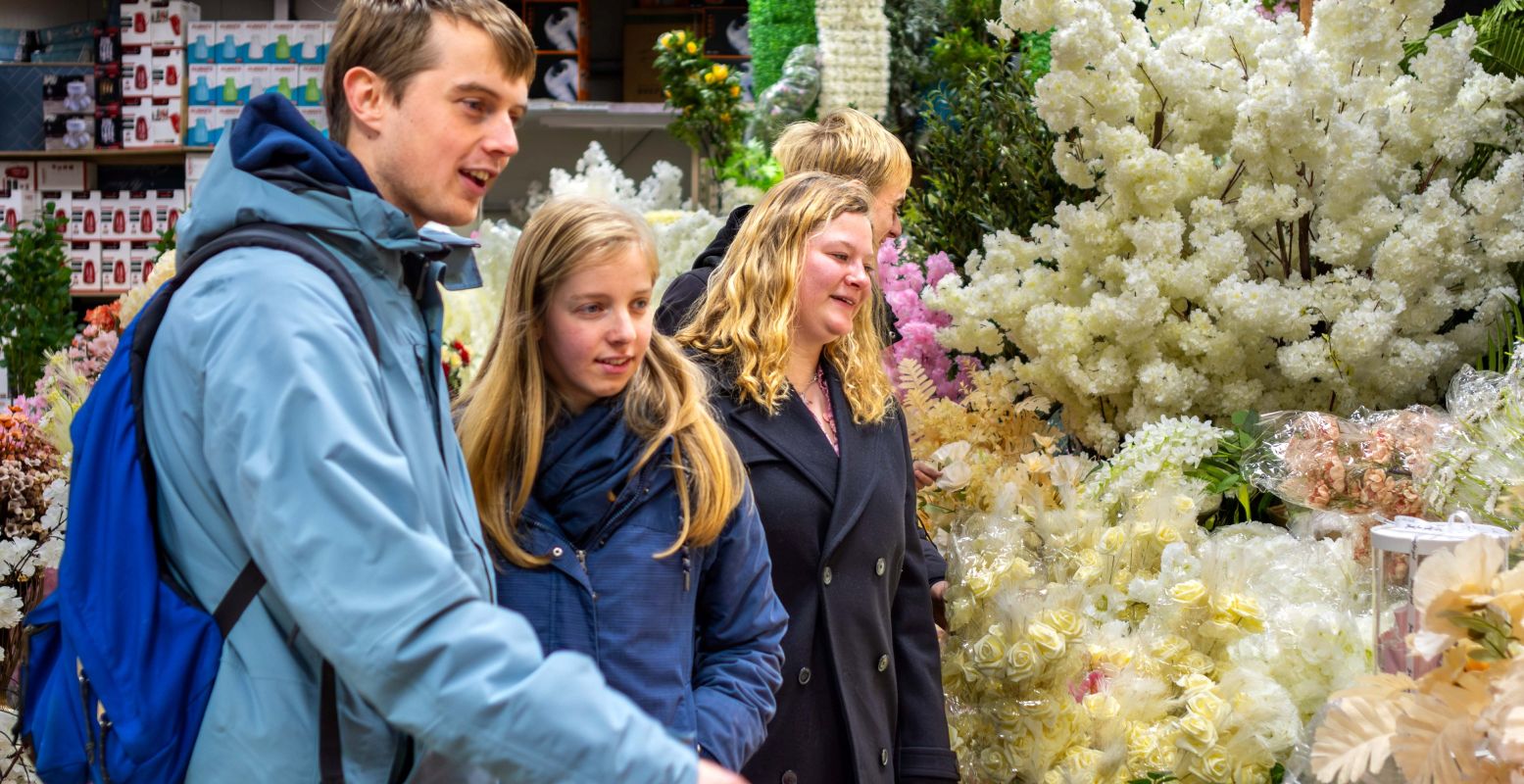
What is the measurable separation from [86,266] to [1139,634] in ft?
16.6

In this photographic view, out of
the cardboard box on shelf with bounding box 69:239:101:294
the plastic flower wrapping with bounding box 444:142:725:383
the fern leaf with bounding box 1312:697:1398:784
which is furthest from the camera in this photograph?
the cardboard box on shelf with bounding box 69:239:101:294

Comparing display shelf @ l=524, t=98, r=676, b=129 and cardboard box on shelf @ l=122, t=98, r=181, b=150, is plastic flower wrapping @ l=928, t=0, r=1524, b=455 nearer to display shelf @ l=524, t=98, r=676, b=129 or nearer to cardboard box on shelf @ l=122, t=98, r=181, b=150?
display shelf @ l=524, t=98, r=676, b=129

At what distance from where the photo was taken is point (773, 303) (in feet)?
5.91

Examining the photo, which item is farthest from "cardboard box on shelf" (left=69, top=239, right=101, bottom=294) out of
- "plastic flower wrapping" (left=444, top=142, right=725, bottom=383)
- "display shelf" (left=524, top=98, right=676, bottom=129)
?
"plastic flower wrapping" (left=444, top=142, right=725, bottom=383)

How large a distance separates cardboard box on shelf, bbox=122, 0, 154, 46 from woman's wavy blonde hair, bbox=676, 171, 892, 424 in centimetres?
446

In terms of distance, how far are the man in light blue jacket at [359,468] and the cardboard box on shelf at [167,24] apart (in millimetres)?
4962

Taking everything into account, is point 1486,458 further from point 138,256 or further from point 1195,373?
point 138,256

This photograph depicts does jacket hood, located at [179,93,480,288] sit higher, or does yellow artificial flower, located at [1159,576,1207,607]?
jacket hood, located at [179,93,480,288]

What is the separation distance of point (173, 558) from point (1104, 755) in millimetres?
1231

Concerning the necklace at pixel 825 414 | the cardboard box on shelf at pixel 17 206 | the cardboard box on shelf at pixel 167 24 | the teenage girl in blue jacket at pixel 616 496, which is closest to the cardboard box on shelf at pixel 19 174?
the cardboard box on shelf at pixel 17 206

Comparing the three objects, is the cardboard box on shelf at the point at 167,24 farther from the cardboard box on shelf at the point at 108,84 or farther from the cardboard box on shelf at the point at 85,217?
the cardboard box on shelf at the point at 85,217

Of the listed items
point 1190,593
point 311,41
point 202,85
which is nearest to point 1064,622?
point 1190,593

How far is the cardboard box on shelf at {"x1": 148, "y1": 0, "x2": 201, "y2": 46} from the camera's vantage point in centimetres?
549

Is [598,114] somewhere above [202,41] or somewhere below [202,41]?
below
